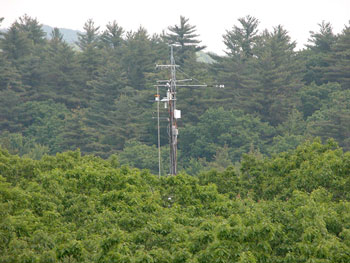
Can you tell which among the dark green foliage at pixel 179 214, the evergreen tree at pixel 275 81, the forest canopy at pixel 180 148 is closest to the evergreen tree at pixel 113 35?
the forest canopy at pixel 180 148

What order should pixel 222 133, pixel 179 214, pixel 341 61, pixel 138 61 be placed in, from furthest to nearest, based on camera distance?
pixel 138 61 < pixel 341 61 < pixel 222 133 < pixel 179 214

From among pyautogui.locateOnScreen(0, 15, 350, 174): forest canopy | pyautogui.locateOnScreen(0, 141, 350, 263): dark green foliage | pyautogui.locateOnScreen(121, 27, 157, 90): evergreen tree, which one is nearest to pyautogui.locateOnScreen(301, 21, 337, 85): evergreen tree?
pyautogui.locateOnScreen(0, 15, 350, 174): forest canopy

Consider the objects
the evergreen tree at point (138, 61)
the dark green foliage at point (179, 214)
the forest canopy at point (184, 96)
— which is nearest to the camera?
the dark green foliage at point (179, 214)

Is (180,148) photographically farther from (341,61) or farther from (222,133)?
(341,61)

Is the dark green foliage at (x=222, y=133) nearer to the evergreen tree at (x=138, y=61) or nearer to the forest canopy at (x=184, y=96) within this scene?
the forest canopy at (x=184, y=96)

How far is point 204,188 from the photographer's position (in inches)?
1012

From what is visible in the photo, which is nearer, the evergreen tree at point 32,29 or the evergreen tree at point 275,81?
the evergreen tree at point 275,81

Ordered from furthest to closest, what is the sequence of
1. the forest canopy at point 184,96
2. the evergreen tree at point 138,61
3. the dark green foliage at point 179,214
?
the evergreen tree at point 138,61 < the forest canopy at point 184,96 < the dark green foliage at point 179,214

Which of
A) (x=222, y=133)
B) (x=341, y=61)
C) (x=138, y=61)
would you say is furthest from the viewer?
(x=138, y=61)

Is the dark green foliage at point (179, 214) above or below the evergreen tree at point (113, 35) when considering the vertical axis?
below

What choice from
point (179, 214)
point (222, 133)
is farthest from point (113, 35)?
point (179, 214)

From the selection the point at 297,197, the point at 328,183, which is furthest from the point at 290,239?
the point at 328,183

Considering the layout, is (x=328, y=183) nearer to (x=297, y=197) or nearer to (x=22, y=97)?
(x=297, y=197)

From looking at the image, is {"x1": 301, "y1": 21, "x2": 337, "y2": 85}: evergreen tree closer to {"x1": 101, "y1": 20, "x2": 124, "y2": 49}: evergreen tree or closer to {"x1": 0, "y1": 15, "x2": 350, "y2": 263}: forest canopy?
{"x1": 0, "y1": 15, "x2": 350, "y2": 263}: forest canopy
